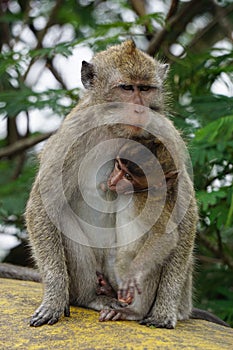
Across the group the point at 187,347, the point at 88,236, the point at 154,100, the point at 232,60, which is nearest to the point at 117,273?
the point at 88,236

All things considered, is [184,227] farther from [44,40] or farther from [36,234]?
[44,40]

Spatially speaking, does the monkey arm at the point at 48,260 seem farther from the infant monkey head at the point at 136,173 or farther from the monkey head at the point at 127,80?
the monkey head at the point at 127,80

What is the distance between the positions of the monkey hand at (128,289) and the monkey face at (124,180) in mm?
747

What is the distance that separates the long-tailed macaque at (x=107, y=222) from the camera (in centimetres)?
582

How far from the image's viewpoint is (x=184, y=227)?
6051 mm

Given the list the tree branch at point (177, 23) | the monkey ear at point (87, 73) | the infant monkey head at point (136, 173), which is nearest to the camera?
the infant monkey head at point (136, 173)

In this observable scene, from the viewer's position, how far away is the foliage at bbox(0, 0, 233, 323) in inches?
302

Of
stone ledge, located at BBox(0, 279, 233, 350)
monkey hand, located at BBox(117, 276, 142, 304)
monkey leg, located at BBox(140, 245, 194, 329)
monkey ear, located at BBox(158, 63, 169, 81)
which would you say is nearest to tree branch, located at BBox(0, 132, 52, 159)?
monkey ear, located at BBox(158, 63, 169, 81)

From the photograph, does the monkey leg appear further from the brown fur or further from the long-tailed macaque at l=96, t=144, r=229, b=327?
the long-tailed macaque at l=96, t=144, r=229, b=327

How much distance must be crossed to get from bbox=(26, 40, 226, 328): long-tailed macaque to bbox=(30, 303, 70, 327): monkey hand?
1 cm

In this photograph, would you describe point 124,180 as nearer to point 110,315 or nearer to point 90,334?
point 110,315

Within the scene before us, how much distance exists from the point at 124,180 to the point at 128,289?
89 cm

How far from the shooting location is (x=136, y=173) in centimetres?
568

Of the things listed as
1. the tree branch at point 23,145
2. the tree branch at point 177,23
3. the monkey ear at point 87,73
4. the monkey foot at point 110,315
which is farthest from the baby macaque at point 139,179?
the tree branch at point 23,145
